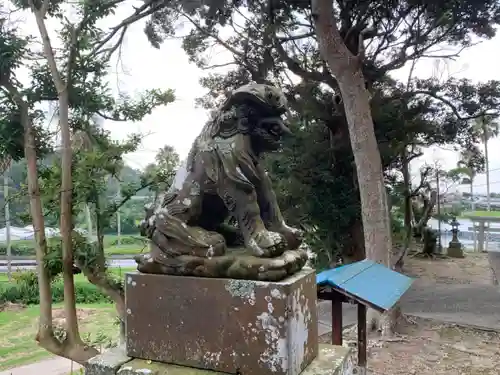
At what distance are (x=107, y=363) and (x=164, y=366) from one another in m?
0.26

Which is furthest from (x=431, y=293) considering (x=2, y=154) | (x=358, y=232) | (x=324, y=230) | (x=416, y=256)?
(x=2, y=154)

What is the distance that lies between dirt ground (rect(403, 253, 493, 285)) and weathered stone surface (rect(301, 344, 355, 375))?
971cm

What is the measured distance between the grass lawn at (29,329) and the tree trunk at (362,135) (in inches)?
205

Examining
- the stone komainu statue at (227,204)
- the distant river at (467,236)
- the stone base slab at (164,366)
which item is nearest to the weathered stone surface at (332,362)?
the stone base slab at (164,366)

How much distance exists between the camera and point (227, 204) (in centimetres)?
193

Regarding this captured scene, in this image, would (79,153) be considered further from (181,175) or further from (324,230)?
(324,230)

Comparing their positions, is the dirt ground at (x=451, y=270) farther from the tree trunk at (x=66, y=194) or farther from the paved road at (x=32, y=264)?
the tree trunk at (x=66, y=194)

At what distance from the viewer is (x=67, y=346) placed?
4551 mm

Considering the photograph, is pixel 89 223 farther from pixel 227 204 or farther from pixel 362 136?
pixel 227 204

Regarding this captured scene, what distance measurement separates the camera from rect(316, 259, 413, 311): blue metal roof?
9.45 feet

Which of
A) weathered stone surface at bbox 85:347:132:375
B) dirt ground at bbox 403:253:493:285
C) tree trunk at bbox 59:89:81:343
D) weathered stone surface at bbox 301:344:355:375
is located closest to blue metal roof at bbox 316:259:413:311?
weathered stone surface at bbox 301:344:355:375

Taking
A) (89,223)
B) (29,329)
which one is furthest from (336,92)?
(29,329)

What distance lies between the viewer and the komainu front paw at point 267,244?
1772 mm

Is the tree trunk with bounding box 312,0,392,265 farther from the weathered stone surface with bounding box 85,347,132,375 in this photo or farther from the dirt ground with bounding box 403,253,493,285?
the dirt ground with bounding box 403,253,493,285
